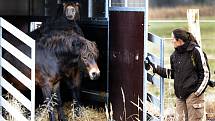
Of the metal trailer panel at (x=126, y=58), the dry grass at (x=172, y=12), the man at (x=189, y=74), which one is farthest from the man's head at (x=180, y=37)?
the dry grass at (x=172, y=12)

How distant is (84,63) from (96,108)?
114 centimetres

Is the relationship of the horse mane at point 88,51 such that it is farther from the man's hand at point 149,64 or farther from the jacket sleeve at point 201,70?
the jacket sleeve at point 201,70

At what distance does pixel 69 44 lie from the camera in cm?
634

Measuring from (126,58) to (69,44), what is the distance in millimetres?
738

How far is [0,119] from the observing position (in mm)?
6121

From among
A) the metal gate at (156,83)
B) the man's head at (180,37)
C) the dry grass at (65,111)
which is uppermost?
the man's head at (180,37)

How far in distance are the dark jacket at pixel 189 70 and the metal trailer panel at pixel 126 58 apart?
20.9 inches

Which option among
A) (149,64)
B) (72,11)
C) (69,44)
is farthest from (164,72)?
(72,11)

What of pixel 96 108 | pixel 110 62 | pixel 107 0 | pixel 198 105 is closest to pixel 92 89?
pixel 96 108

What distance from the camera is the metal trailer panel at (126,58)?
5977 mm

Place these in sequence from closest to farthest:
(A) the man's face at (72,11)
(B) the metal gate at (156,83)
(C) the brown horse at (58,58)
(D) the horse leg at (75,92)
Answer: (B) the metal gate at (156,83) < (C) the brown horse at (58,58) < (A) the man's face at (72,11) < (D) the horse leg at (75,92)

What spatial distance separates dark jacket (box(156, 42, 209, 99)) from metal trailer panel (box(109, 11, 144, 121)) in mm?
530

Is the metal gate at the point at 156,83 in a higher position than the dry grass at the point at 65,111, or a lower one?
higher

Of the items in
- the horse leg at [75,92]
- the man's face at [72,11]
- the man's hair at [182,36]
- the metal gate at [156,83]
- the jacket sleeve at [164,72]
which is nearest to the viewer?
the man's hair at [182,36]
